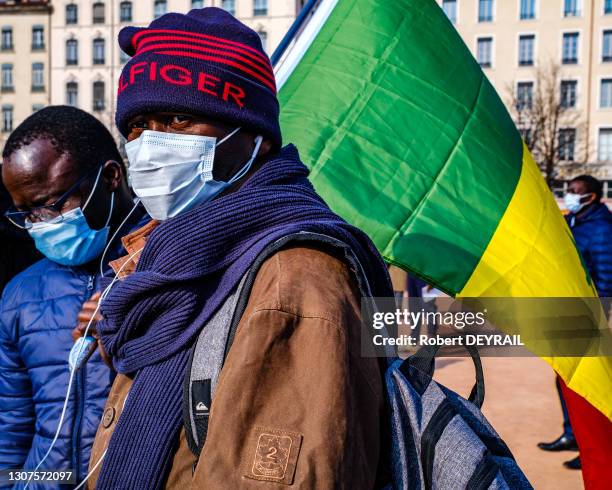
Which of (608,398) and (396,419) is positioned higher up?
(396,419)

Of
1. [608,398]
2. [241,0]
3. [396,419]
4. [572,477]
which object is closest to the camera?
[396,419]

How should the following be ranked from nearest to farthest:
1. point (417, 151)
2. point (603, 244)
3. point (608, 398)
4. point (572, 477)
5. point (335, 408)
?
point (335, 408), point (608, 398), point (417, 151), point (572, 477), point (603, 244)

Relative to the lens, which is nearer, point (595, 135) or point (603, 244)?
point (603, 244)

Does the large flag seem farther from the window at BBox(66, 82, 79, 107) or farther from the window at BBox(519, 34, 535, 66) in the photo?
the window at BBox(66, 82, 79, 107)

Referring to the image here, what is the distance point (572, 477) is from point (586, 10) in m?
43.6

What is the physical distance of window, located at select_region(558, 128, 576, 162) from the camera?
1609 inches

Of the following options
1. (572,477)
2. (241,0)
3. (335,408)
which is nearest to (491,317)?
(335,408)

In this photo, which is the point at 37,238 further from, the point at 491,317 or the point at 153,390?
the point at 491,317

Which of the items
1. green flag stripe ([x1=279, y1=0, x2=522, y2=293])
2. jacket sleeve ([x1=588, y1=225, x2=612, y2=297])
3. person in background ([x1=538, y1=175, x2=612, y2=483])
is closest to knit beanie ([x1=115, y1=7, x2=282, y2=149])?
green flag stripe ([x1=279, y1=0, x2=522, y2=293])

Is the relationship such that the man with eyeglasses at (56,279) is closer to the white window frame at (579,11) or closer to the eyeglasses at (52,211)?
the eyeglasses at (52,211)

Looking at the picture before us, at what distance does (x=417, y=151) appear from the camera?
325 cm

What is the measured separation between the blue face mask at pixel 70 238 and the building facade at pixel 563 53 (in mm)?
41970

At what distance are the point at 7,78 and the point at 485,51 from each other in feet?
110

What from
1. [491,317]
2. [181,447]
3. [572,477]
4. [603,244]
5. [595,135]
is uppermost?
[181,447]
